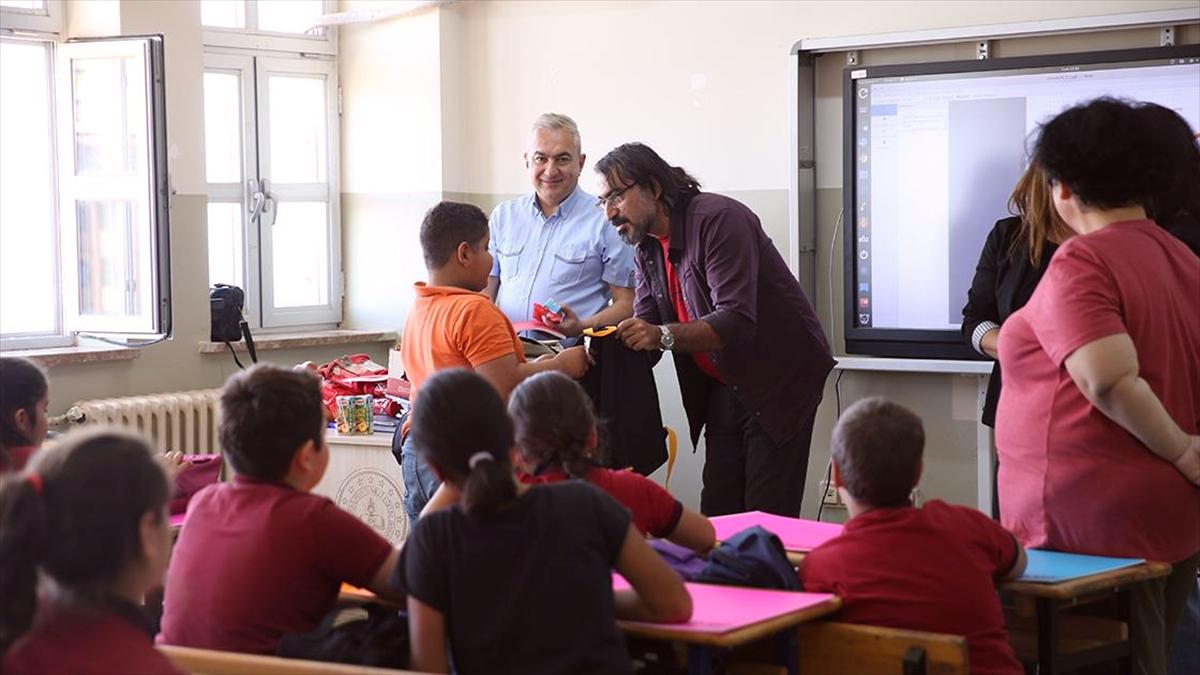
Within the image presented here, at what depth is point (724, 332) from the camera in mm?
3830

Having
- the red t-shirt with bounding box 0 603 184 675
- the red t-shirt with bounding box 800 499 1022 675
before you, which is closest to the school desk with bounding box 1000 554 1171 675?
the red t-shirt with bounding box 800 499 1022 675

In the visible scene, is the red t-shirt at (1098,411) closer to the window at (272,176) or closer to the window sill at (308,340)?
the window sill at (308,340)

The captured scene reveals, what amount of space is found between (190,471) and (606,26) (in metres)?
3.06

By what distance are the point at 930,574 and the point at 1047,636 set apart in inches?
12.9

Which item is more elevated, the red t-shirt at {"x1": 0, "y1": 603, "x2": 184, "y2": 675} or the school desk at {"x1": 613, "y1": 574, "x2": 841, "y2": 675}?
the red t-shirt at {"x1": 0, "y1": 603, "x2": 184, "y2": 675}

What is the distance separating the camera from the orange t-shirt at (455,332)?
3576mm

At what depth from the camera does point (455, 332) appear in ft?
11.7

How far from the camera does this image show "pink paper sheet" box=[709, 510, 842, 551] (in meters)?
3.09

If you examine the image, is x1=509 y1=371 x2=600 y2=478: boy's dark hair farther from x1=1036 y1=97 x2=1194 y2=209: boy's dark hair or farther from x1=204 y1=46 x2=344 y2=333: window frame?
x1=204 y1=46 x2=344 y2=333: window frame

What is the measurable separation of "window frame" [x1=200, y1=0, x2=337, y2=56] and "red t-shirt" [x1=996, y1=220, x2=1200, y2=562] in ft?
14.2

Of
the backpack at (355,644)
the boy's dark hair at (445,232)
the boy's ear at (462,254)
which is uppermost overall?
the boy's dark hair at (445,232)

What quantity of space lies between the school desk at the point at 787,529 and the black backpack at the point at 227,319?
3142 mm

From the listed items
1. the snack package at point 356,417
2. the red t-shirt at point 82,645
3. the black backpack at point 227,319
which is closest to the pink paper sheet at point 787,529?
the red t-shirt at point 82,645

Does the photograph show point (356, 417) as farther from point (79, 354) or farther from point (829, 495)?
point (829, 495)
